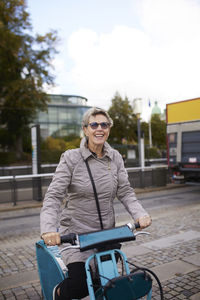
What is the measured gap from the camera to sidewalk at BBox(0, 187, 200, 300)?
11.9 ft

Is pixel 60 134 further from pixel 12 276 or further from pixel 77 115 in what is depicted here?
pixel 12 276

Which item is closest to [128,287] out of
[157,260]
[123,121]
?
[157,260]

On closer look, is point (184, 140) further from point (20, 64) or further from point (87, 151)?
point (20, 64)

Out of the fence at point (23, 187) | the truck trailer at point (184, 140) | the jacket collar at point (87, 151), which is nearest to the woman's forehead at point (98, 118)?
the jacket collar at point (87, 151)

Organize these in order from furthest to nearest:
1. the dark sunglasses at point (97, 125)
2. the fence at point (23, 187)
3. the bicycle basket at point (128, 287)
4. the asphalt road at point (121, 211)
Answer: the fence at point (23, 187), the asphalt road at point (121, 211), the dark sunglasses at point (97, 125), the bicycle basket at point (128, 287)

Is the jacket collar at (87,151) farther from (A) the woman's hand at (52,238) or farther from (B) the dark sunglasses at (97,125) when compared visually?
(A) the woman's hand at (52,238)

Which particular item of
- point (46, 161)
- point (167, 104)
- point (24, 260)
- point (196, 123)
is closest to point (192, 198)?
point (196, 123)

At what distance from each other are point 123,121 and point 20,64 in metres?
12.1

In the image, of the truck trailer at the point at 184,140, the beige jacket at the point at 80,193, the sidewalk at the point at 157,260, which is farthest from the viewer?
the truck trailer at the point at 184,140

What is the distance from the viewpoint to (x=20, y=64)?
27.7m

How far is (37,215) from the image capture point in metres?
8.91

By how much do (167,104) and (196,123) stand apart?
154cm

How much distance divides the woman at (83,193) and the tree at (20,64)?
2445 cm

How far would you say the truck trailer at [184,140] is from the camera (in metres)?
11.6
